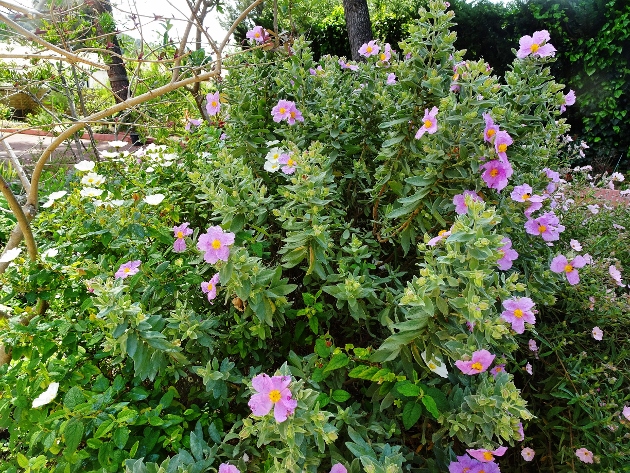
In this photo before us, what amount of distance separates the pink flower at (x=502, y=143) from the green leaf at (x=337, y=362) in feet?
2.36

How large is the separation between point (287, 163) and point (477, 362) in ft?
2.60

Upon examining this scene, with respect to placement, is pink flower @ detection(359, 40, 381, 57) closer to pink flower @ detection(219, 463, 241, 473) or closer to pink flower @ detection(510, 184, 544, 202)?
pink flower @ detection(510, 184, 544, 202)

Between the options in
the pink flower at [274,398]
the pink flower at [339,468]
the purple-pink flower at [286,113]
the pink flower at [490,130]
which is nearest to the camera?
the pink flower at [274,398]

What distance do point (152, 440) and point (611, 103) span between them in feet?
19.6

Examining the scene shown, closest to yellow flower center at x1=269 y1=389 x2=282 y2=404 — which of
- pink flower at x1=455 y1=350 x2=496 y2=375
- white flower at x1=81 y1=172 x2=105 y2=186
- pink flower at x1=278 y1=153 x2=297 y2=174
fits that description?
pink flower at x1=455 y1=350 x2=496 y2=375

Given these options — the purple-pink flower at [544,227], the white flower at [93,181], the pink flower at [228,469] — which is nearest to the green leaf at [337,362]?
the pink flower at [228,469]

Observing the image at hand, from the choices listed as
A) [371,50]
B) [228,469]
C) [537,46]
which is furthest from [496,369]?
[371,50]

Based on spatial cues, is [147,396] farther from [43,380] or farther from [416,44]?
[416,44]

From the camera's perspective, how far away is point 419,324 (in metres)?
1.10

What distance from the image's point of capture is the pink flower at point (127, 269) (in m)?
1.34

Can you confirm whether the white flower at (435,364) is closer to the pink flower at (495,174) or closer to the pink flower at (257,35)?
the pink flower at (495,174)

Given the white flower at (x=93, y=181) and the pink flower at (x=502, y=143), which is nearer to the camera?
the pink flower at (x=502, y=143)

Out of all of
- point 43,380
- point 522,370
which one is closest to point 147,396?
point 43,380

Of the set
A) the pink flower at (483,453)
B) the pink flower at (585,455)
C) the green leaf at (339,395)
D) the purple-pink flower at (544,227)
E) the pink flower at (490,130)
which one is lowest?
the pink flower at (585,455)
